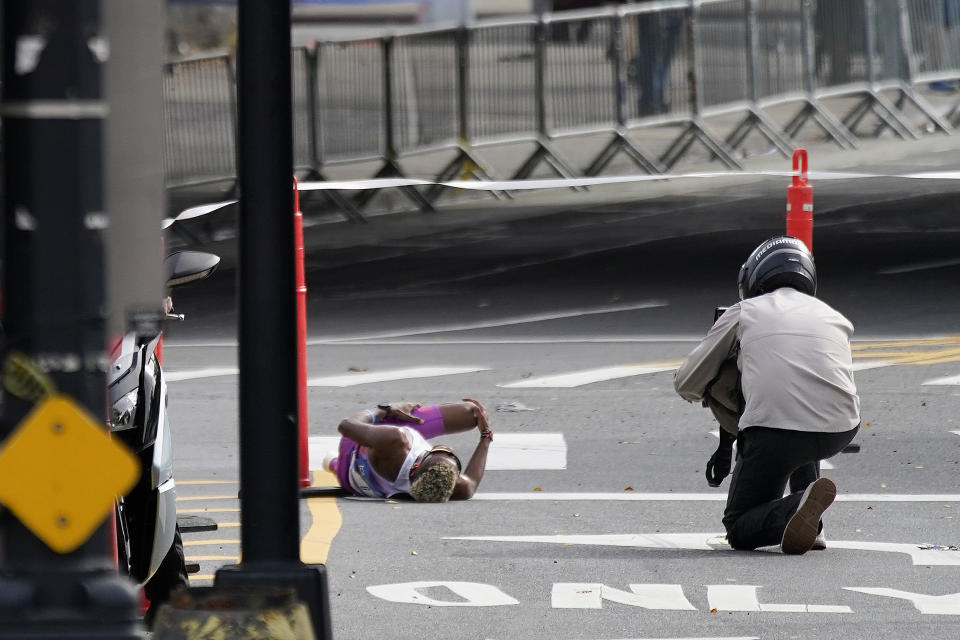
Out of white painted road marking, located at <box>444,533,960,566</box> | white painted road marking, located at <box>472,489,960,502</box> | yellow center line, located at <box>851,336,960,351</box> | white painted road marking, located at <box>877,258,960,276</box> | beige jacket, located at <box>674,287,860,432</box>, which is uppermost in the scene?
beige jacket, located at <box>674,287,860,432</box>

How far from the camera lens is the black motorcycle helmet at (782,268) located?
853 centimetres

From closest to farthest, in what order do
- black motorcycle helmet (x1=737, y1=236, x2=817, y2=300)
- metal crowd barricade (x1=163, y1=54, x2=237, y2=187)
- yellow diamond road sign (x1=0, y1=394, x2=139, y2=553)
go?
yellow diamond road sign (x1=0, y1=394, x2=139, y2=553) → black motorcycle helmet (x1=737, y1=236, x2=817, y2=300) → metal crowd barricade (x1=163, y1=54, x2=237, y2=187)

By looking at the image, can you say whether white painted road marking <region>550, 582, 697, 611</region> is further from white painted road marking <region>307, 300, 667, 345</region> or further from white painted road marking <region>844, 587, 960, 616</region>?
white painted road marking <region>307, 300, 667, 345</region>

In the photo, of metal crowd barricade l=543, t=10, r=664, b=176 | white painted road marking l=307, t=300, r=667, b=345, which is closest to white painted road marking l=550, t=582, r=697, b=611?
white painted road marking l=307, t=300, r=667, b=345

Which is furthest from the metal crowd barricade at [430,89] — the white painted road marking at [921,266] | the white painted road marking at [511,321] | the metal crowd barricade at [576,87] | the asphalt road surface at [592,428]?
the white painted road marking at [511,321]

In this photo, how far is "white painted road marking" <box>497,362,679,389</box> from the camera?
12.9 m

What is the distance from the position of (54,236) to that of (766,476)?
4.91 metres

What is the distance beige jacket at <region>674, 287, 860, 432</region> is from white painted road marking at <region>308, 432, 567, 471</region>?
2193 mm

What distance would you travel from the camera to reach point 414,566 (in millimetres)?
7973

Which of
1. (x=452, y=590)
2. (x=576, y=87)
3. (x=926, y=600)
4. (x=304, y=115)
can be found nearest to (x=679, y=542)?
(x=452, y=590)

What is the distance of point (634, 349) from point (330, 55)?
9.12 m

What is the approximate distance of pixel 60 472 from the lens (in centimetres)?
389

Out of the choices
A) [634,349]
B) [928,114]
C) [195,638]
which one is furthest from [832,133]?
[195,638]

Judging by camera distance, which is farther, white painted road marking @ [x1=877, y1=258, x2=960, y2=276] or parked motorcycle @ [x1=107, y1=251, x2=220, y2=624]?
white painted road marking @ [x1=877, y1=258, x2=960, y2=276]
